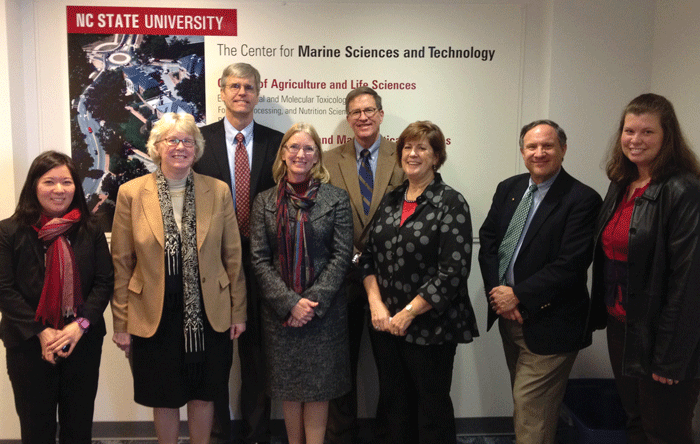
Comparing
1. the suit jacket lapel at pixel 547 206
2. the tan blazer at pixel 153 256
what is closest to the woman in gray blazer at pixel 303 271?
the tan blazer at pixel 153 256

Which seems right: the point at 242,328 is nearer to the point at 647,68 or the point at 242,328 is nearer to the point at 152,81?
the point at 152,81

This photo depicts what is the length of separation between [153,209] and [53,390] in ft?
2.95

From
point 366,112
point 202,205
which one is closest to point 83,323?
point 202,205

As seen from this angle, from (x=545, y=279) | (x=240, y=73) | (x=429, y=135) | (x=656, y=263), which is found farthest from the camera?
(x=240, y=73)

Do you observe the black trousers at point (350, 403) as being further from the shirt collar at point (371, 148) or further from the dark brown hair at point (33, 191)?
the dark brown hair at point (33, 191)

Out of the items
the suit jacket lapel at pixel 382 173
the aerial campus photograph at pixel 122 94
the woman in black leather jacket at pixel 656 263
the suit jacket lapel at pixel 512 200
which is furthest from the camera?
the aerial campus photograph at pixel 122 94

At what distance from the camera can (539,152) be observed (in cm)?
216

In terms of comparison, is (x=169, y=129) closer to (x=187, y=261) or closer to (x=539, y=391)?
(x=187, y=261)

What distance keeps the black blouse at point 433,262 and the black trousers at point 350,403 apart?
48 centimetres

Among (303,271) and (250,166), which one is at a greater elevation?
(250,166)

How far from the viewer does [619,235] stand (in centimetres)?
197

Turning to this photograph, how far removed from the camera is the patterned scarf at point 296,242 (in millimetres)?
2217

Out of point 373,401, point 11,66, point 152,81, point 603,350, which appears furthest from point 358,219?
point 11,66

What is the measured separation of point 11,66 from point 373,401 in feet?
9.59
